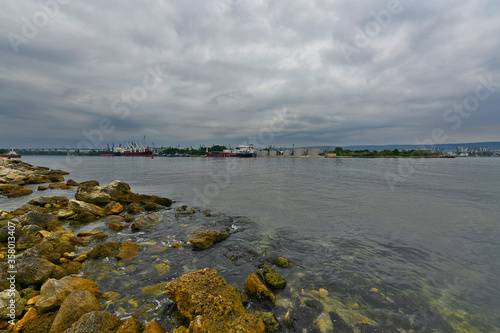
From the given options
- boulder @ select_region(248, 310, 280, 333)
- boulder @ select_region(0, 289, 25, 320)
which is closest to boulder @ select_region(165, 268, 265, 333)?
boulder @ select_region(248, 310, 280, 333)

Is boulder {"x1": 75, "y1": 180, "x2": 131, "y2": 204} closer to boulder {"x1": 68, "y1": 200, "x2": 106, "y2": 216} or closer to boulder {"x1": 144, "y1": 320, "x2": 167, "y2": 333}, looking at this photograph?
boulder {"x1": 68, "y1": 200, "x2": 106, "y2": 216}

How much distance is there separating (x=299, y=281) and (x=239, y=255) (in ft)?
10.3

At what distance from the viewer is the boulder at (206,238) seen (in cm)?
1042

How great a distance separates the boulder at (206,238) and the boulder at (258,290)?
14.1 ft

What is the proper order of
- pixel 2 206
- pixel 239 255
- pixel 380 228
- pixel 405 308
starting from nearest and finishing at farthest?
1. pixel 405 308
2. pixel 239 255
3. pixel 380 228
4. pixel 2 206

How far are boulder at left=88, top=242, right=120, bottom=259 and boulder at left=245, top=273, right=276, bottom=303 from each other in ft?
21.5

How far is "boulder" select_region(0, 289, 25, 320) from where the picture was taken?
5.08 m

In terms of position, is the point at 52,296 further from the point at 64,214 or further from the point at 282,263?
the point at 64,214

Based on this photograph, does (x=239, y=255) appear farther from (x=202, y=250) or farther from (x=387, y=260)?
(x=387, y=260)

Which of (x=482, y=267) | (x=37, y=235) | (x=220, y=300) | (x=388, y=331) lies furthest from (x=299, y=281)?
(x=37, y=235)

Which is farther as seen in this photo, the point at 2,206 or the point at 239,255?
the point at 2,206

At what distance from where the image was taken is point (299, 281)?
7.66m

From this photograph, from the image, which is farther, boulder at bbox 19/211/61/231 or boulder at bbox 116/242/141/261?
boulder at bbox 19/211/61/231

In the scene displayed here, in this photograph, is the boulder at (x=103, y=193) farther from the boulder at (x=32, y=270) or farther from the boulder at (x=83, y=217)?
the boulder at (x=32, y=270)
